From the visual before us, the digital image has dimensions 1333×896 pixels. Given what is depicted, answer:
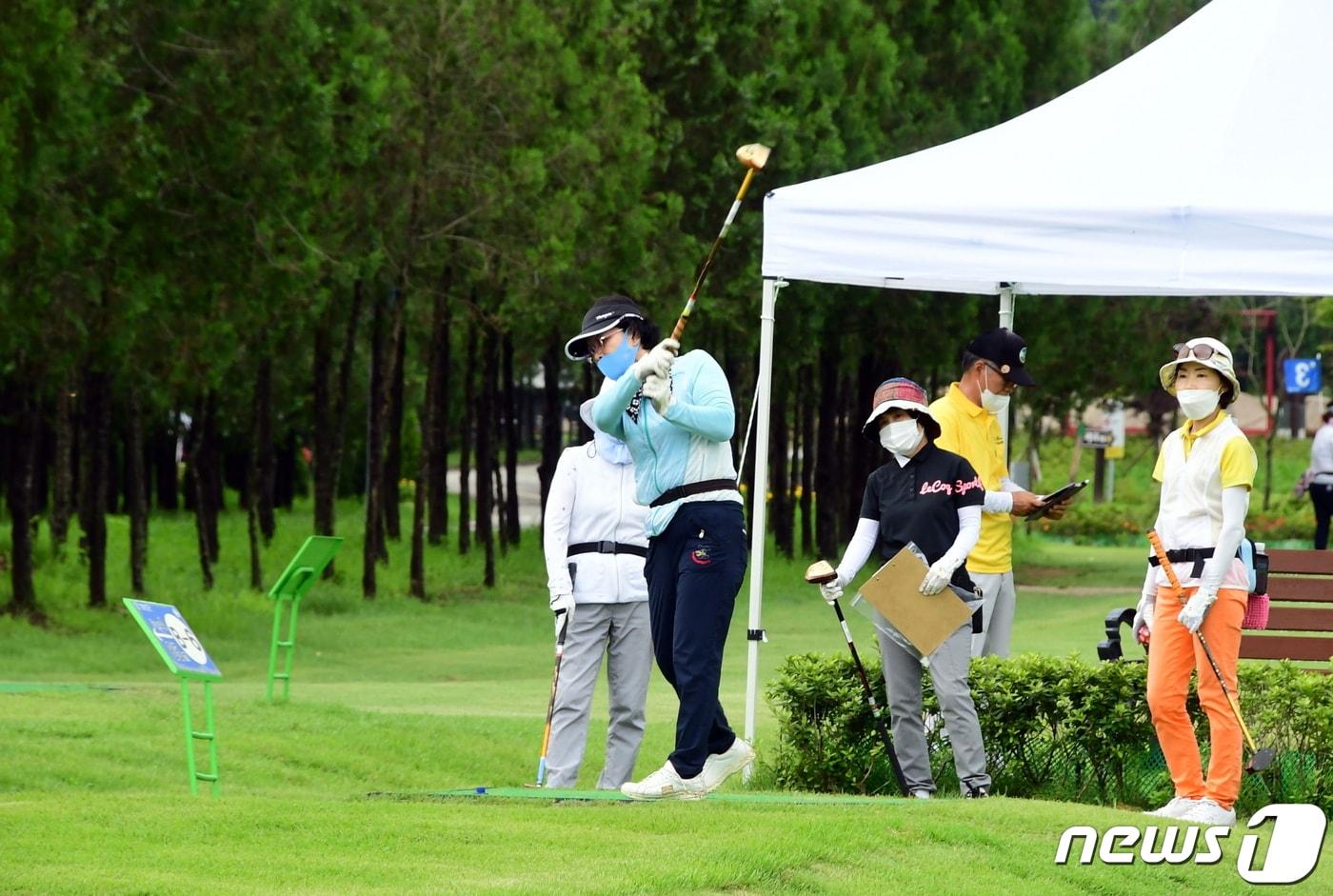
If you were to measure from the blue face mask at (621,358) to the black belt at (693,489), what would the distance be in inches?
20.4

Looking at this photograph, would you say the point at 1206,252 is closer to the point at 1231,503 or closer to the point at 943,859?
the point at 1231,503

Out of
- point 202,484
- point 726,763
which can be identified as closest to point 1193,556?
point 726,763

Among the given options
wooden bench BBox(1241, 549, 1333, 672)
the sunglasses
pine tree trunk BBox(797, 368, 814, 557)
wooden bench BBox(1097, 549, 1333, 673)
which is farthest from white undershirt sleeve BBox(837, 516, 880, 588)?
pine tree trunk BBox(797, 368, 814, 557)

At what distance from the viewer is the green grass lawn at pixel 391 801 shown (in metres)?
7.18

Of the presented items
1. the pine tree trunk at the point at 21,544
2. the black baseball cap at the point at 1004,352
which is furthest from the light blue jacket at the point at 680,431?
the pine tree trunk at the point at 21,544

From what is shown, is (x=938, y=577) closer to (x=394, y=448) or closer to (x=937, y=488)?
(x=937, y=488)

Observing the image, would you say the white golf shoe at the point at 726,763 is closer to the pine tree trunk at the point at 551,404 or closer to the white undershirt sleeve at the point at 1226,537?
the white undershirt sleeve at the point at 1226,537

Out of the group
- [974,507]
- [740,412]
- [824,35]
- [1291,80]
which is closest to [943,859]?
[974,507]

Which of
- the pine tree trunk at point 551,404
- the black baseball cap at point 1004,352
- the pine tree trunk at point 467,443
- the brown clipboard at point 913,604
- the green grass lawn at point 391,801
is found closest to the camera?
the green grass lawn at point 391,801

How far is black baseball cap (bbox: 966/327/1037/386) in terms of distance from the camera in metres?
10.6

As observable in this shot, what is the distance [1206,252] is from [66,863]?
5.71m

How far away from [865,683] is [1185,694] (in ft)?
5.08

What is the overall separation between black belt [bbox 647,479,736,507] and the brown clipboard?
1.00 metres

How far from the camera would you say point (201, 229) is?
22000mm
